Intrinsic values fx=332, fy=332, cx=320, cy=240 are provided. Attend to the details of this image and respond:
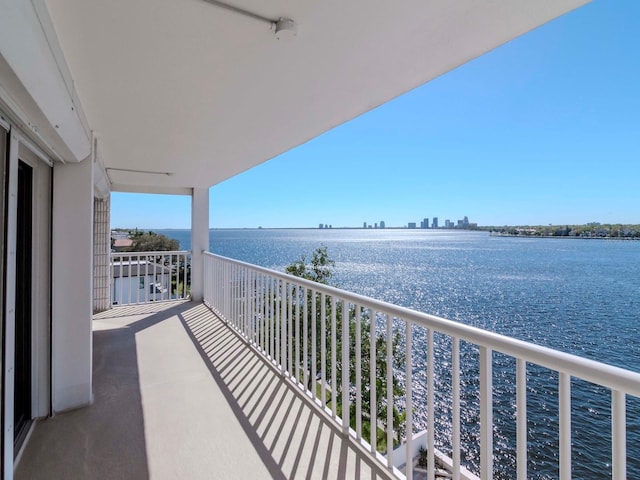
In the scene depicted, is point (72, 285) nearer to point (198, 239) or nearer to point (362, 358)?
point (198, 239)

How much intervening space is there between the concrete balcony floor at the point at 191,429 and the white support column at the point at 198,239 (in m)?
2.34

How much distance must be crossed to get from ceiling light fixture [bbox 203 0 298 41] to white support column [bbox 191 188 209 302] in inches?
183

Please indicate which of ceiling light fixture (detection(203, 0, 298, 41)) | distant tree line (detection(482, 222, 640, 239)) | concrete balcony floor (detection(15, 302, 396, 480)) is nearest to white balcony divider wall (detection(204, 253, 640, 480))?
concrete balcony floor (detection(15, 302, 396, 480))

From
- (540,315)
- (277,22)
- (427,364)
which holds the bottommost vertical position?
(540,315)

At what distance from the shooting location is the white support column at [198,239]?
5613 millimetres

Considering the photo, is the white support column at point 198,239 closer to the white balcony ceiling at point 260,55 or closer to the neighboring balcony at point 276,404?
the neighboring balcony at point 276,404

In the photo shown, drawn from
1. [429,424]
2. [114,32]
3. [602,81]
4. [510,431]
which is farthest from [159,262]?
[602,81]

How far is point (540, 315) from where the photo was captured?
408 inches

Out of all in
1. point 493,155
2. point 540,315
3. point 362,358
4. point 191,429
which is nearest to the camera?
point 191,429

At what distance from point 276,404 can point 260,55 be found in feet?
7.17

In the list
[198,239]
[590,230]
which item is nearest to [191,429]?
[198,239]

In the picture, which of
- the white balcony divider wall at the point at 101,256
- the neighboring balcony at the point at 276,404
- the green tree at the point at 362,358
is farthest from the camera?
the white balcony divider wall at the point at 101,256

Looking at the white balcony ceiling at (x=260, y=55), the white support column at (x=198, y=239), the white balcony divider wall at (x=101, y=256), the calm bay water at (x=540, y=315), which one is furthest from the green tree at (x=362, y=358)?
the white balcony divider wall at (x=101, y=256)

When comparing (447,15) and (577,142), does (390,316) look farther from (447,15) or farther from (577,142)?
(577,142)
